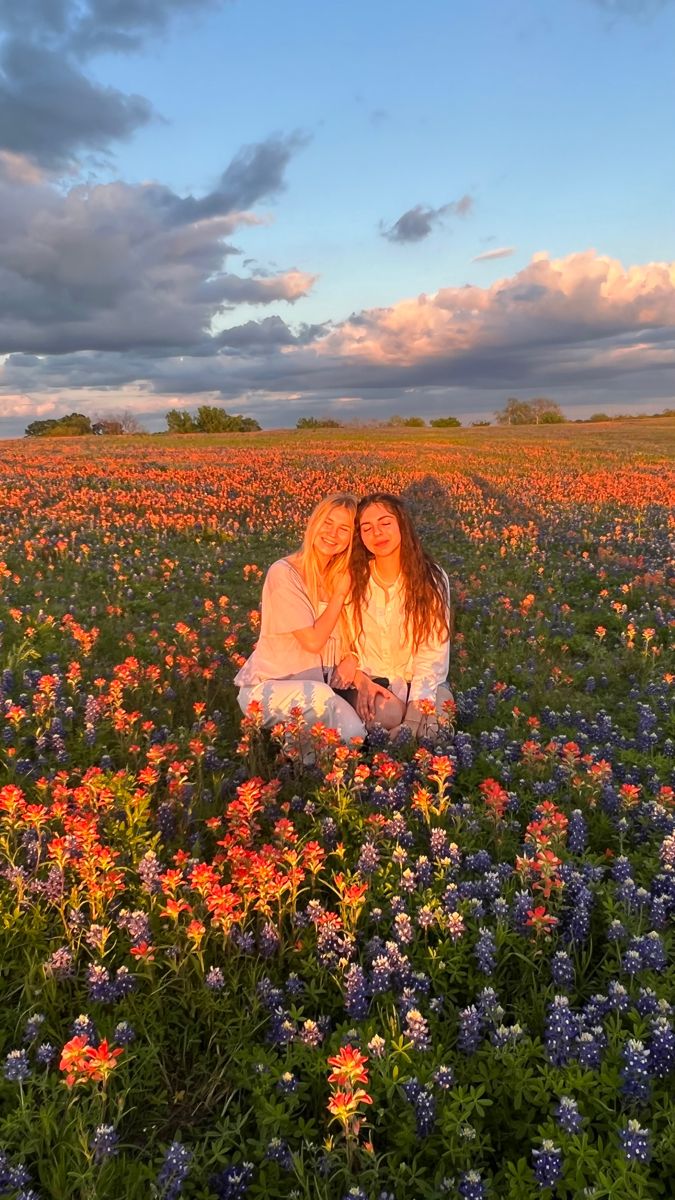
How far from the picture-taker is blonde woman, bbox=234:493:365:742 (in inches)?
243

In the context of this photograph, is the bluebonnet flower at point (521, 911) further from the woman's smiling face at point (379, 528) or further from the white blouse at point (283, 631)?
the woman's smiling face at point (379, 528)

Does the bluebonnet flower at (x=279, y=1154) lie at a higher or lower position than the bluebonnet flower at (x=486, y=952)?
lower

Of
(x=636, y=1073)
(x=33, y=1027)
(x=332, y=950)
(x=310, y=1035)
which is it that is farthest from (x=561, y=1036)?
(x=33, y=1027)

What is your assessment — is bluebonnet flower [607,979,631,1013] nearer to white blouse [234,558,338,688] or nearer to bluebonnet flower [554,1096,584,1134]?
bluebonnet flower [554,1096,584,1134]

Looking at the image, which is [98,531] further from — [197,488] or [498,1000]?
[498,1000]

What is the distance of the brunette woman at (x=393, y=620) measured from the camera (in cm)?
649

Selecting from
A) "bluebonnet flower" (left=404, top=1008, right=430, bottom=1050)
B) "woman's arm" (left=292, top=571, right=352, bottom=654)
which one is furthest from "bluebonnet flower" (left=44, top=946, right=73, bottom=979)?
"woman's arm" (left=292, top=571, right=352, bottom=654)

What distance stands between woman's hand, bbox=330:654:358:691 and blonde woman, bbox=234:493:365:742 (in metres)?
0.18

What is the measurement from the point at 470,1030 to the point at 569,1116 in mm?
561

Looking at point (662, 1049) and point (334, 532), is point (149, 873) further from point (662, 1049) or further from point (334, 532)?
point (334, 532)

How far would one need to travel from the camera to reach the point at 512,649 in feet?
28.8

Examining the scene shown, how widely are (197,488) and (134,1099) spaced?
18.0 metres

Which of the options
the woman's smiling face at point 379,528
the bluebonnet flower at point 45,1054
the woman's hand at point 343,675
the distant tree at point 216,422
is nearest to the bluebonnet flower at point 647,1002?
the bluebonnet flower at point 45,1054

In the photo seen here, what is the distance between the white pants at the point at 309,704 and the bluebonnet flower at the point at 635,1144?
147 inches
